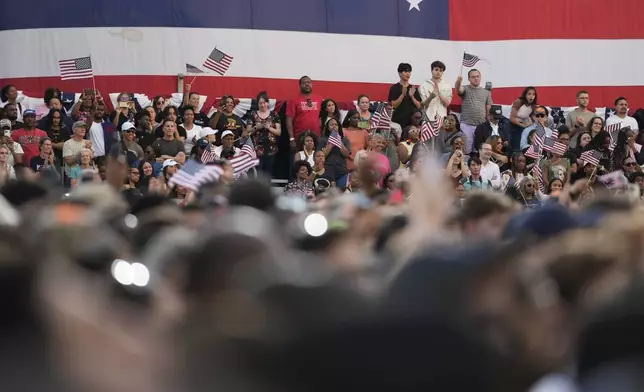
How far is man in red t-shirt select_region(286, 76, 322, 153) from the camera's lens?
59.5 feet

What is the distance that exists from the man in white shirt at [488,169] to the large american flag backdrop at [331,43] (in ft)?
17.3

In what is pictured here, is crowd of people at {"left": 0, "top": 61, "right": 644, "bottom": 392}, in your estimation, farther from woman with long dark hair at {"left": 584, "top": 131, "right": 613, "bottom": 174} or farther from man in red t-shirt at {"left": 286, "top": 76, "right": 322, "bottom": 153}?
woman with long dark hair at {"left": 584, "top": 131, "right": 613, "bottom": 174}

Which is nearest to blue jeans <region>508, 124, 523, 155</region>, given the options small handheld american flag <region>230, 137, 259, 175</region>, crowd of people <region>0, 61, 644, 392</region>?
small handheld american flag <region>230, 137, 259, 175</region>

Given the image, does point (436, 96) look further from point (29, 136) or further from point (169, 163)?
point (29, 136)

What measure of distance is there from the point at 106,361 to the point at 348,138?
50.1 ft

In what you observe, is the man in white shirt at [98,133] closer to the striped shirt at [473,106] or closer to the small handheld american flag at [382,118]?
the small handheld american flag at [382,118]

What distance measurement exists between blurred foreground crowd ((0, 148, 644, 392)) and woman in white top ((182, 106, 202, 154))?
1142 centimetres

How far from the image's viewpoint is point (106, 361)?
108 inches

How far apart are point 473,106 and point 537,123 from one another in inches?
35.3

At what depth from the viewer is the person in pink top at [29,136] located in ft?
52.0

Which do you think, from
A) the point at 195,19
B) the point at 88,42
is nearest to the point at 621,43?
the point at 195,19

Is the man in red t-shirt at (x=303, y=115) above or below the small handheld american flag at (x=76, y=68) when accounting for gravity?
below

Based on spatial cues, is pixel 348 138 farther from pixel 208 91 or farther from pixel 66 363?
pixel 66 363

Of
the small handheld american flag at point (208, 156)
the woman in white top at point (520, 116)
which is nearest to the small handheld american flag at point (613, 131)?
the woman in white top at point (520, 116)
